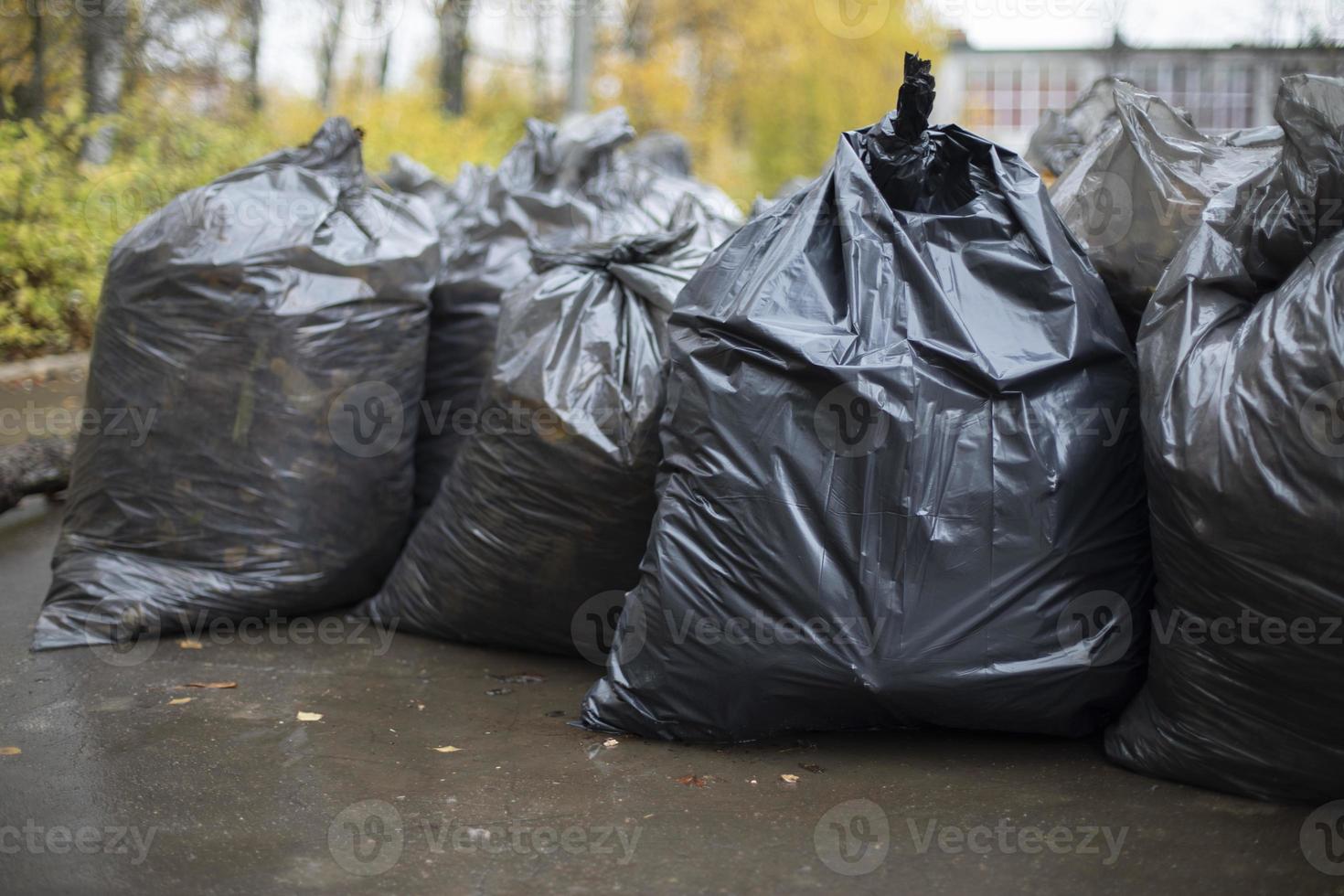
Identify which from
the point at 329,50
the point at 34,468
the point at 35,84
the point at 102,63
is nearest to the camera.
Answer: the point at 34,468

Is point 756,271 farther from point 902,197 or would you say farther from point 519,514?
point 519,514

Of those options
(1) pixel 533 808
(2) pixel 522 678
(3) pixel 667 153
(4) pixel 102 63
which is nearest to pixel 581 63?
(4) pixel 102 63

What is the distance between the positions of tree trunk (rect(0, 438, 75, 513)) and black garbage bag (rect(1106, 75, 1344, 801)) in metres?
3.37

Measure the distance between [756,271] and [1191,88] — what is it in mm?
35387

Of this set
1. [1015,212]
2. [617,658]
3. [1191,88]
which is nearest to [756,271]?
[1015,212]

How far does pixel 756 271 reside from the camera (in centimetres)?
234

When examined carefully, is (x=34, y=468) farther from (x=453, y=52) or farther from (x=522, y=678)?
(x=453, y=52)

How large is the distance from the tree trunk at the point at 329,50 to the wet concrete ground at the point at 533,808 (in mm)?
11763

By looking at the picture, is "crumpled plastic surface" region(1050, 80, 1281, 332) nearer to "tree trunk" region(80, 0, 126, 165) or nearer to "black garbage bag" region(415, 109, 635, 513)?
"black garbage bag" region(415, 109, 635, 513)

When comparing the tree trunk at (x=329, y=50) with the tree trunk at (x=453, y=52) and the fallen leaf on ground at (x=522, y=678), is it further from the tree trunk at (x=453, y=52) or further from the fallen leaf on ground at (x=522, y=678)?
the fallen leaf on ground at (x=522, y=678)

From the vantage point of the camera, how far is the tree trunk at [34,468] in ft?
12.6

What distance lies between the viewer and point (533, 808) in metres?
2.00

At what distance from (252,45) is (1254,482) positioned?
393 inches


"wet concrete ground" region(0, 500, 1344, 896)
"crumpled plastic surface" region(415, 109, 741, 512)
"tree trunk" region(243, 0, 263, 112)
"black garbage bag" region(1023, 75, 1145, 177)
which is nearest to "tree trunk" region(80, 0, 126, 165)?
"tree trunk" region(243, 0, 263, 112)
